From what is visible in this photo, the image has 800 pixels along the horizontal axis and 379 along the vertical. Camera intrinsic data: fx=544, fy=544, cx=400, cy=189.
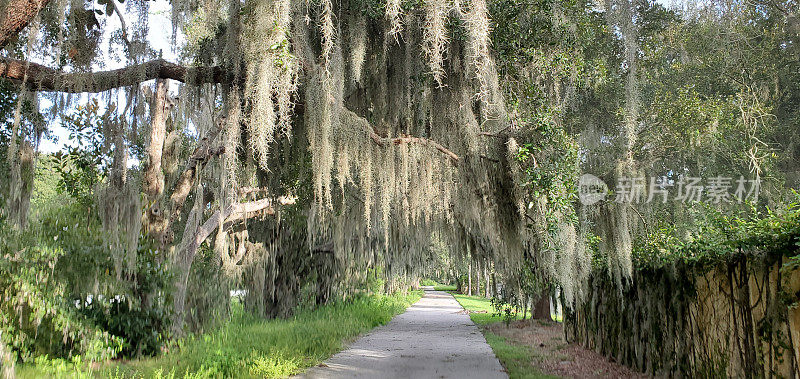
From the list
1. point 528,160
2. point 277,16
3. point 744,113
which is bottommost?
point 528,160

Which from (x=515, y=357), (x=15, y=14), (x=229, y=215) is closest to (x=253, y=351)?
(x=229, y=215)

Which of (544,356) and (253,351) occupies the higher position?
(253,351)

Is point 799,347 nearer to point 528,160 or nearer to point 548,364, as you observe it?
point 528,160

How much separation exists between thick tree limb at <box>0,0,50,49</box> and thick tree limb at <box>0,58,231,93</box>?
2.04 feet

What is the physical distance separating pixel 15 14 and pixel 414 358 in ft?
19.5

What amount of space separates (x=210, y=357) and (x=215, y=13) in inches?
132

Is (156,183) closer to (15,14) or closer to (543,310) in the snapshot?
(15,14)

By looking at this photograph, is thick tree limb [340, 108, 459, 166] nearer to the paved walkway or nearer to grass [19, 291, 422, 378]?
the paved walkway

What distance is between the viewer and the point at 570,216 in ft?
19.3

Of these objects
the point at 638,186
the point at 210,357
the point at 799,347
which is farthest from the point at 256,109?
the point at 638,186

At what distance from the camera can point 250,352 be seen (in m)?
6.48

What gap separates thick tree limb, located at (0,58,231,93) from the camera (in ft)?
15.5

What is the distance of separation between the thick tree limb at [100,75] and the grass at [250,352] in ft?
8.59

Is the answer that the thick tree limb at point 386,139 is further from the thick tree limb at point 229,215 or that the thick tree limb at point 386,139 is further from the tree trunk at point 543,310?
the tree trunk at point 543,310
